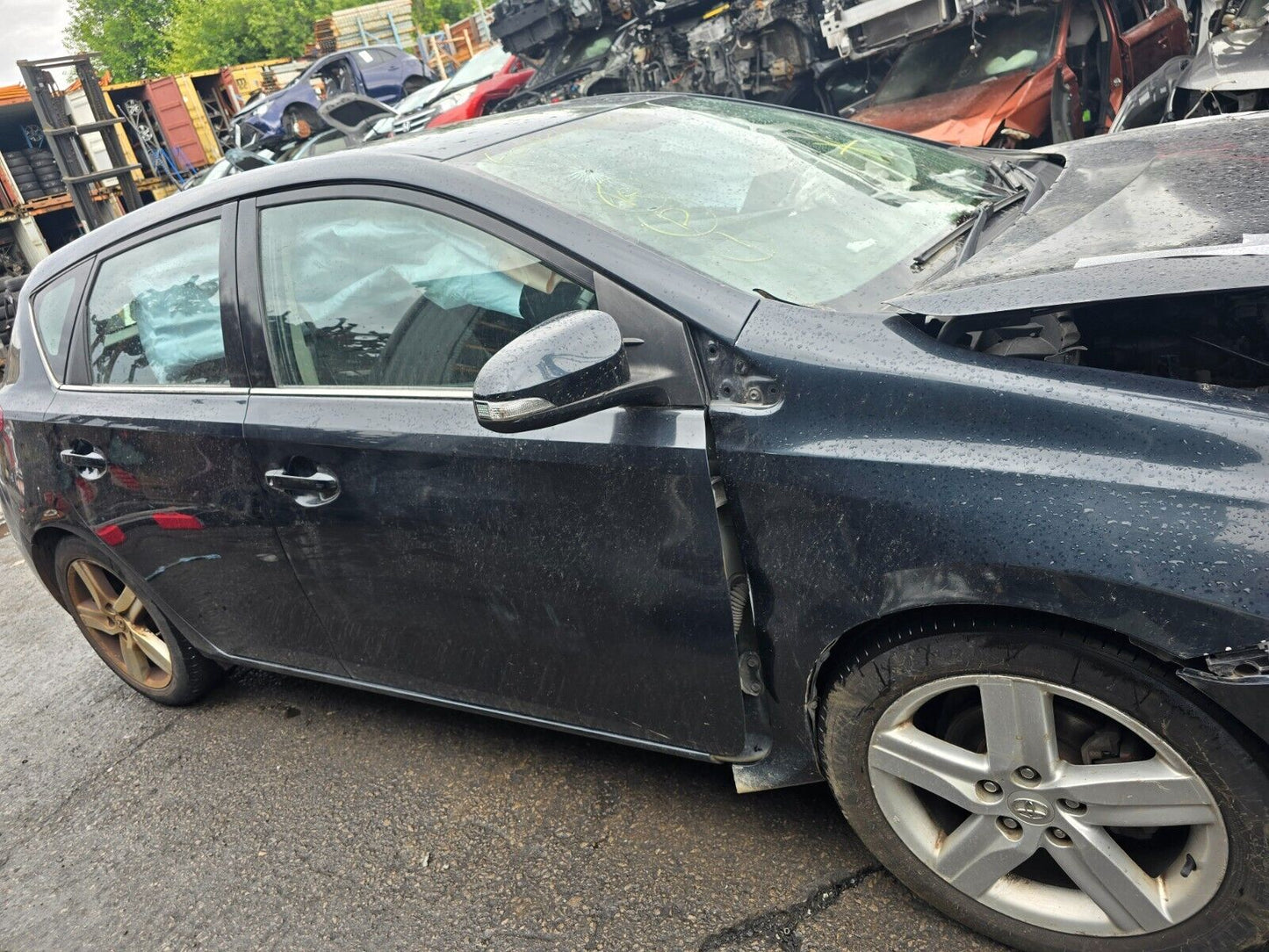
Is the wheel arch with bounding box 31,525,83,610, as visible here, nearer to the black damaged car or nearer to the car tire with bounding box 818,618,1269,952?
the black damaged car

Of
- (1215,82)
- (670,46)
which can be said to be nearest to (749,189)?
(1215,82)

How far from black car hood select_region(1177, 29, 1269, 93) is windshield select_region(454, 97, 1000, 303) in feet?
9.08

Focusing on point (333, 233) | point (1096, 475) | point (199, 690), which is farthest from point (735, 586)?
point (199, 690)

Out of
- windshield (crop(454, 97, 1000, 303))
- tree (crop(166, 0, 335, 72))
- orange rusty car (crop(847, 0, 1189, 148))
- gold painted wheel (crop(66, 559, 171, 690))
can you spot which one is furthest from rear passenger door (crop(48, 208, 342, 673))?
tree (crop(166, 0, 335, 72))

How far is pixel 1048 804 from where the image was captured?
5.72 ft

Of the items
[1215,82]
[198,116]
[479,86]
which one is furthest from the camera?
[198,116]

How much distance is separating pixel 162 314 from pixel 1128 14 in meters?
7.80

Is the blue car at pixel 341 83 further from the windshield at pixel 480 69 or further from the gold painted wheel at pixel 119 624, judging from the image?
the gold painted wheel at pixel 119 624

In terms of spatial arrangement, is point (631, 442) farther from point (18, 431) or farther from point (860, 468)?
point (18, 431)

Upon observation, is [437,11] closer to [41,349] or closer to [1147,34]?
[1147,34]

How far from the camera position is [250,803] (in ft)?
9.50

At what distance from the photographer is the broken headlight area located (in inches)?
73.4

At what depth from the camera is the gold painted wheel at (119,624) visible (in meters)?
3.38

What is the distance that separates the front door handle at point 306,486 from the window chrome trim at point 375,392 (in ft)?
0.64
